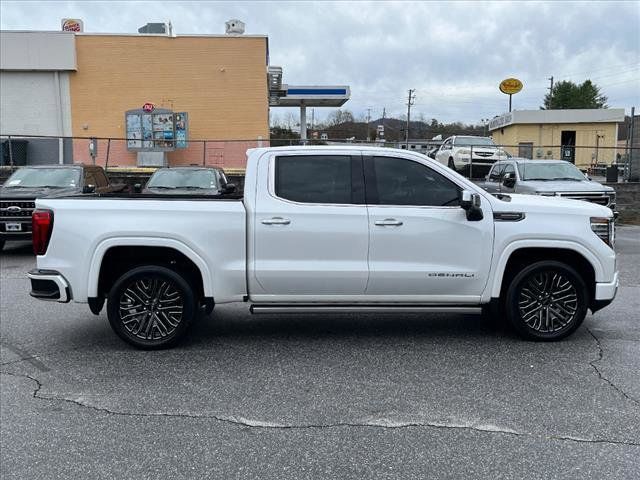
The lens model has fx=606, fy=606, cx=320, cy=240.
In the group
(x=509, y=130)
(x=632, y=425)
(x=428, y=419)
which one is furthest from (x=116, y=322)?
(x=509, y=130)

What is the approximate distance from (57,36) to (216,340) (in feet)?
76.5

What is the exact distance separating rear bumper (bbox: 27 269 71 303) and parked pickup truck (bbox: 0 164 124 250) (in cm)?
670

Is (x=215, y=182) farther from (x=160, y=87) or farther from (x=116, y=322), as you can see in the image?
(x=160, y=87)

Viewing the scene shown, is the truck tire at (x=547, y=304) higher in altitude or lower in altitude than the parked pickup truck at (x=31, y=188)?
lower

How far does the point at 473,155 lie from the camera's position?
2333cm

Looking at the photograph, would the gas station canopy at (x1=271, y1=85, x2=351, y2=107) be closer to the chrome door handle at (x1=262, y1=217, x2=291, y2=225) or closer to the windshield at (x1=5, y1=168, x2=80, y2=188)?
the windshield at (x1=5, y1=168, x2=80, y2=188)

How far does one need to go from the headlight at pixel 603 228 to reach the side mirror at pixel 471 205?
1.15 meters

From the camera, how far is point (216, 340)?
6207 millimetres

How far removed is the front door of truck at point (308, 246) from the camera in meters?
5.66

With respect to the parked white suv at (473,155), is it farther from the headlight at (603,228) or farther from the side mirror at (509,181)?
the headlight at (603,228)

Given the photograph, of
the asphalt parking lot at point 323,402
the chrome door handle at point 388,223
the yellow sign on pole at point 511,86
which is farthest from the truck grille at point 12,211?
the yellow sign on pole at point 511,86

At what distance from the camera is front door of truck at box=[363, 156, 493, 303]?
5699 millimetres

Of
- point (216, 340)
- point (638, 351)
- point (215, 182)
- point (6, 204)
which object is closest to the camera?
point (638, 351)

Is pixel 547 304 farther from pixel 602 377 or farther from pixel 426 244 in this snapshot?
pixel 426 244
